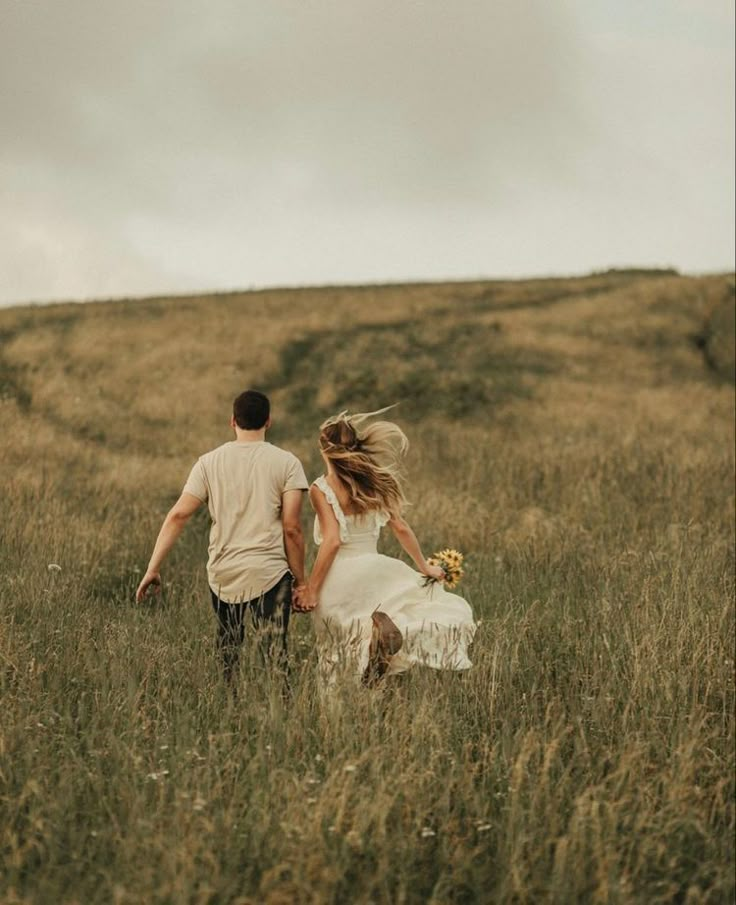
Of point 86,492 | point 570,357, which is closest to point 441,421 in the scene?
point 570,357

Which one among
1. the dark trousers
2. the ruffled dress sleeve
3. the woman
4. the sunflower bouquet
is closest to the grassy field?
the dark trousers

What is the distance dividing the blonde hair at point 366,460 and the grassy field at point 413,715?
3.44 feet

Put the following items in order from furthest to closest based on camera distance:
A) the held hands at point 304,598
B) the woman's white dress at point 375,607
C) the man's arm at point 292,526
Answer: the held hands at point 304,598 → the man's arm at point 292,526 → the woman's white dress at point 375,607

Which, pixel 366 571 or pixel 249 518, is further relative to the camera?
pixel 366 571

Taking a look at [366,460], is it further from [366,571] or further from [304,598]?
[304,598]

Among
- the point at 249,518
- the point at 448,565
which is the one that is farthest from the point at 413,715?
the point at 249,518

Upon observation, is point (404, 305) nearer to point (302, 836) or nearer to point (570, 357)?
point (570, 357)

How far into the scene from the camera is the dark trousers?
5.19m

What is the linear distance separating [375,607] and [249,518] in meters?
0.88

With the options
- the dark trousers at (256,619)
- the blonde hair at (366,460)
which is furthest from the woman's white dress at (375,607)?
the dark trousers at (256,619)

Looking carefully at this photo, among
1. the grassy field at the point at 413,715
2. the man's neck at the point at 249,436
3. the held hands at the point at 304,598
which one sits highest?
the man's neck at the point at 249,436

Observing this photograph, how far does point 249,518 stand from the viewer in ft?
17.4

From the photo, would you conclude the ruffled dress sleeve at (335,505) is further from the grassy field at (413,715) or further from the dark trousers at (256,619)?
the grassy field at (413,715)

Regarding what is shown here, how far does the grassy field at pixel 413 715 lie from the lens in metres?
3.29
